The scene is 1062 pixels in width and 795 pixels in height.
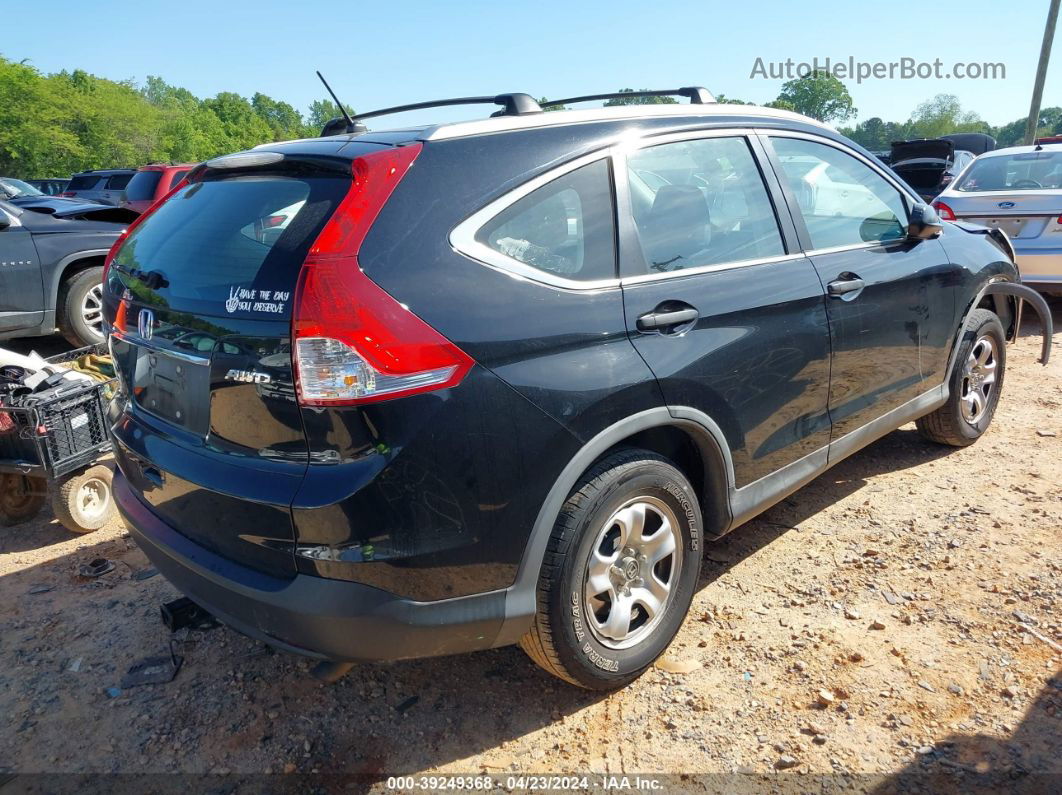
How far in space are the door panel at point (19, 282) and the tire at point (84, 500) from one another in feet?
10.4

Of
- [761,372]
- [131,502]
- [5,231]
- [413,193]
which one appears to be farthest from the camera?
[5,231]

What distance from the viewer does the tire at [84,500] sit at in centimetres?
391

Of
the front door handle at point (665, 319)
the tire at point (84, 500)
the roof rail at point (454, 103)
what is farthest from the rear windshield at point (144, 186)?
the front door handle at point (665, 319)

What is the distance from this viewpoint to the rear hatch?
2006 millimetres

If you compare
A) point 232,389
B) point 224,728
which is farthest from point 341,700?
point 232,389

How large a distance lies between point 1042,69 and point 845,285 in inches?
836

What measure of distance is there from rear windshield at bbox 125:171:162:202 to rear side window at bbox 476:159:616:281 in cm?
995

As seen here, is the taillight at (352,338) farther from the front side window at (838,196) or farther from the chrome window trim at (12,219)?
the chrome window trim at (12,219)

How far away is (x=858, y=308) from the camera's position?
329 centimetres

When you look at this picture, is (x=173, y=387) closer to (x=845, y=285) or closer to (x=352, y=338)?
(x=352, y=338)

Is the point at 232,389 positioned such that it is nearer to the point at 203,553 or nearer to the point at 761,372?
the point at 203,553

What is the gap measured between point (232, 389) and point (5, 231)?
5746 millimetres

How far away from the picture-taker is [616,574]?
2523 mm

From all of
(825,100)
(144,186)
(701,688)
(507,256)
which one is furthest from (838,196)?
(825,100)
